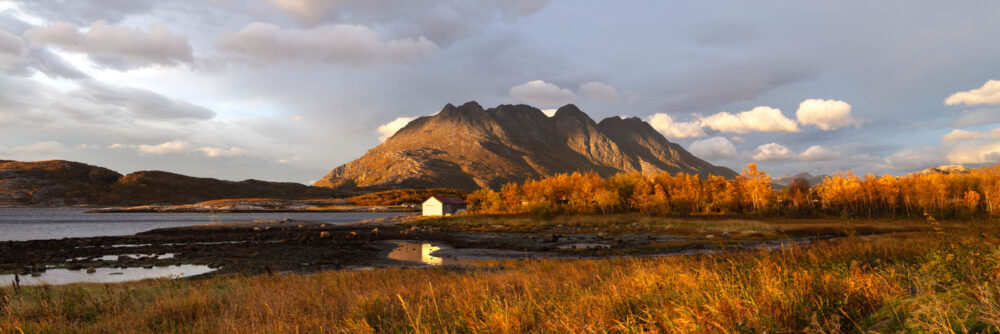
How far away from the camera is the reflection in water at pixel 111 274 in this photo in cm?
2403

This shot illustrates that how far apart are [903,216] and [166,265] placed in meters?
92.0

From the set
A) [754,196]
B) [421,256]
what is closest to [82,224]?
[421,256]

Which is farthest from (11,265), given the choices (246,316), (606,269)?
(606,269)

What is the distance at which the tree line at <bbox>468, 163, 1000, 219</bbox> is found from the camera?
67.4 m

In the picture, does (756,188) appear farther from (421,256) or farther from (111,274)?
(111,274)

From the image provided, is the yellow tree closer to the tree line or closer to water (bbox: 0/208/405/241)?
the tree line

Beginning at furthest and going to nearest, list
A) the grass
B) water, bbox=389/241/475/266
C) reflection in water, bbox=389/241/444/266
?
reflection in water, bbox=389/241/444/266
water, bbox=389/241/475/266
the grass

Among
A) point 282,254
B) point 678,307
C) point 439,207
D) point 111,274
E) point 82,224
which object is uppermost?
point 678,307

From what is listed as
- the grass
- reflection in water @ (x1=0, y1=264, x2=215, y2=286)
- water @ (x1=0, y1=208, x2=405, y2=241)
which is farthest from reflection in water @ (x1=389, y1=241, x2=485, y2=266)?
water @ (x1=0, y1=208, x2=405, y2=241)

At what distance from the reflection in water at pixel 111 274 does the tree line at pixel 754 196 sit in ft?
189

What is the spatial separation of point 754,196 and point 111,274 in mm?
88871

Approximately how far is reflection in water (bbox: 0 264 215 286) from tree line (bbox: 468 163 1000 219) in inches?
2269

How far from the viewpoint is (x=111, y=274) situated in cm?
2684

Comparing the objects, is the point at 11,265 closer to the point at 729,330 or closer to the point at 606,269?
the point at 606,269
